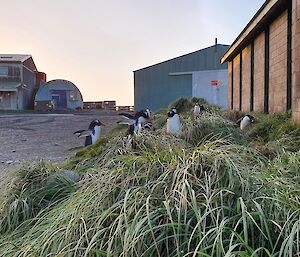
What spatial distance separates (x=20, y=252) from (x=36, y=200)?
85 centimetres

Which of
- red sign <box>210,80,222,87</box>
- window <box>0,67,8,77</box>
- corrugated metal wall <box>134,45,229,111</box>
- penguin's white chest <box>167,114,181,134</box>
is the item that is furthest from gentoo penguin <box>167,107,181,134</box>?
window <box>0,67,8,77</box>

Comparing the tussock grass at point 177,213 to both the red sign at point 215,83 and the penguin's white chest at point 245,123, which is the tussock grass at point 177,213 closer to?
the penguin's white chest at point 245,123

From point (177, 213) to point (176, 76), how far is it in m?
21.1

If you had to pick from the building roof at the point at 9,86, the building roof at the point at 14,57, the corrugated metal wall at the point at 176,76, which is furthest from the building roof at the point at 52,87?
the corrugated metal wall at the point at 176,76

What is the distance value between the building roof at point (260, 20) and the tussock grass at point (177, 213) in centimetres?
414

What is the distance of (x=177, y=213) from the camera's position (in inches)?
71.1

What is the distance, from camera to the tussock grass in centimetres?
166

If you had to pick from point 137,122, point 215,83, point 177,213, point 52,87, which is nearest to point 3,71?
point 52,87

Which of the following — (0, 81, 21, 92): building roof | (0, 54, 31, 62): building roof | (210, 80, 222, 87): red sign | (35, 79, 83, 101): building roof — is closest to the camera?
(210, 80, 222, 87): red sign

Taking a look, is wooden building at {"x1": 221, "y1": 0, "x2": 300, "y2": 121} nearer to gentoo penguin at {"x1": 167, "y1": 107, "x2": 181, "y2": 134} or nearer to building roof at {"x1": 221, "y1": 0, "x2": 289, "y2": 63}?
building roof at {"x1": 221, "y1": 0, "x2": 289, "y2": 63}

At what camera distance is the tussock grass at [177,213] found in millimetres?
1659

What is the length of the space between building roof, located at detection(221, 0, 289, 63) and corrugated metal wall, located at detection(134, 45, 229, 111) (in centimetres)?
1166

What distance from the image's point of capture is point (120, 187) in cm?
220

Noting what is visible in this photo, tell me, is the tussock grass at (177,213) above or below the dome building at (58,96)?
below
